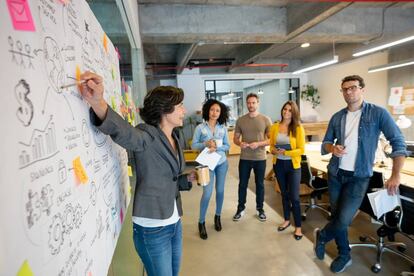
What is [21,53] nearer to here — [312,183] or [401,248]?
[401,248]

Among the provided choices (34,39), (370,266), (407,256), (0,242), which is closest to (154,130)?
(34,39)

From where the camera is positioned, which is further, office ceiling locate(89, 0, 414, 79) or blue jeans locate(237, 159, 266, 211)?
office ceiling locate(89, 0, 414, 79)

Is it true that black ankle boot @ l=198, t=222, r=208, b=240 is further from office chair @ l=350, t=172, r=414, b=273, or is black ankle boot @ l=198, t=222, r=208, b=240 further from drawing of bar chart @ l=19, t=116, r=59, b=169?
drawing of bar chart @ l=19, t=116, r=59, b=169

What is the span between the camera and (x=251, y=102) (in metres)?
3.00

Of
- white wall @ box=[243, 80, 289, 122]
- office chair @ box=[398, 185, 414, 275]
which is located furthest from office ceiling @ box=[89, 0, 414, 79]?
white wall @ box=[243, 80, 289, 122]

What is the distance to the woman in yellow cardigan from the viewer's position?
2.63 m

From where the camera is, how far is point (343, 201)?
2.04 meters

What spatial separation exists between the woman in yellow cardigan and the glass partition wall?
20.0ft

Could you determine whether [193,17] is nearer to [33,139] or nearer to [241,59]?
[241,59]

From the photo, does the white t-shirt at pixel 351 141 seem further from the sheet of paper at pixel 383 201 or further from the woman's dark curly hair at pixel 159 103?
the woman's dark curly hair at pixel 159 103

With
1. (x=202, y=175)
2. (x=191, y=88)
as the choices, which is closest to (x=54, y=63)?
(x=202, y=175)

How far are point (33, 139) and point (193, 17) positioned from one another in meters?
3.98

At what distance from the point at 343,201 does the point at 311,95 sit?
290 inches

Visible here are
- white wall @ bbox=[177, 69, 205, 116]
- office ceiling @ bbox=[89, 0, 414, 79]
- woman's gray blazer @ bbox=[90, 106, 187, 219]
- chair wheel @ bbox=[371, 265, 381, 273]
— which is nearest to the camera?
woman's gray blazer @ bbox=[90, 106, 187, 219]
